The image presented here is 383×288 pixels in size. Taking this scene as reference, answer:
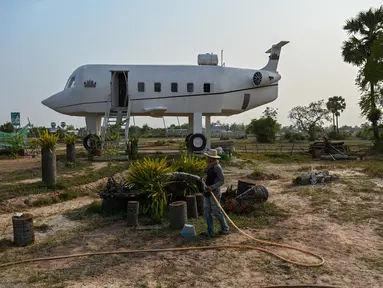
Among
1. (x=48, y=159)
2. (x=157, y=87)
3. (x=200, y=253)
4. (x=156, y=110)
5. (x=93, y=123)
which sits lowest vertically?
(x=200, y=253)

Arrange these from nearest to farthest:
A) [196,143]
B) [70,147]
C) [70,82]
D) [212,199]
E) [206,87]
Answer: [212,199]
[70,147]
[70,82]
[206,87]
[196,143]

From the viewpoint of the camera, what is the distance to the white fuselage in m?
19.6

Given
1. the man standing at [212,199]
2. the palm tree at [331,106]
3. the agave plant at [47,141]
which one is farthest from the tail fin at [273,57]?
the palm tree at [331,106]

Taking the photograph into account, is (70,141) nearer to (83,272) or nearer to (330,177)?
(330,177)

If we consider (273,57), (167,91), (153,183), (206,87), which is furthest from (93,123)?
(153,183)

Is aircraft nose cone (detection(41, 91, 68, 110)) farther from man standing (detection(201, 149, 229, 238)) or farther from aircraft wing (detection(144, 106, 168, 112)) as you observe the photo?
man standing (detection(201, 149, 229, 238))

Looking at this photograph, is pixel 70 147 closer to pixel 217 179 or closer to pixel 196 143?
pixel 196 143

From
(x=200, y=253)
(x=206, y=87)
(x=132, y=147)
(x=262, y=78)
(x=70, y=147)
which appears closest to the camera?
(x=200, y=253)

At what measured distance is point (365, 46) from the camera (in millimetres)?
31031

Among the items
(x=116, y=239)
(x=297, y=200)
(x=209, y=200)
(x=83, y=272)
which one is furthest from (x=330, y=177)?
(x=83, y=272)

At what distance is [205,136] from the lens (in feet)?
72.8

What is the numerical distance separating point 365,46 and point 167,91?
64.9ft

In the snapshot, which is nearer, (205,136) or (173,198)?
(173,198)

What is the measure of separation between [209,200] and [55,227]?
331 centimetres
